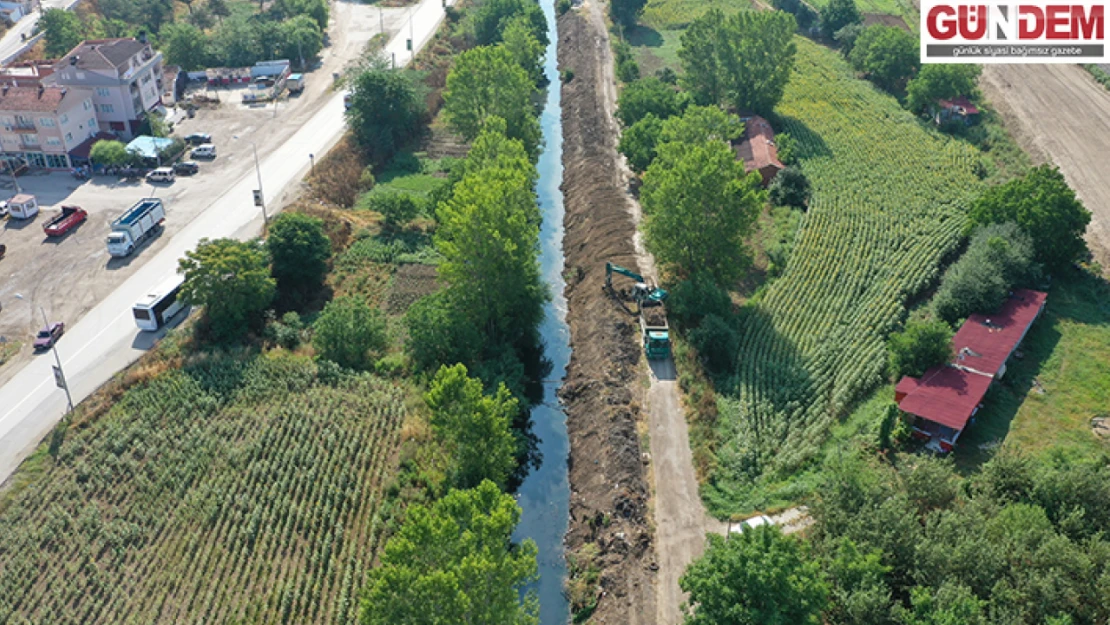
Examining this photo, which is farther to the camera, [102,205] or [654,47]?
[654,47]

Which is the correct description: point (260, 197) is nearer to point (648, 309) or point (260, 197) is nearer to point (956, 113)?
point (648, 309)

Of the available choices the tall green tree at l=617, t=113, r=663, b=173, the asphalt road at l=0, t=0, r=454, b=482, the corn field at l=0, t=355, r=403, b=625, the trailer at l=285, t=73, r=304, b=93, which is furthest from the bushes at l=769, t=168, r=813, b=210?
the trailer at l=285, t=73, r=304, b=93

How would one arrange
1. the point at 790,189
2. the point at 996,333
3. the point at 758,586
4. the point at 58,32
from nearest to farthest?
the point at 758,586 < the point at 996,333 < the point at 790,189 < the point at 58,32

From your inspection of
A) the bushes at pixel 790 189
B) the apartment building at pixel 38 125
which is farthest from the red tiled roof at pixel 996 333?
the apartment building at pixel 38 125

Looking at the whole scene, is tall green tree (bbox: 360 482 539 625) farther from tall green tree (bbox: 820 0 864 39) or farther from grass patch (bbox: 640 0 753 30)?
grass patch (bbox: 640 0 753 30)

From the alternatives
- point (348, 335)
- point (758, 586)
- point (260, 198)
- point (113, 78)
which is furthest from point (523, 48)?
point (758, 586)

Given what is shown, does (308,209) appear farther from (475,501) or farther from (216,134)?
(475,501)
